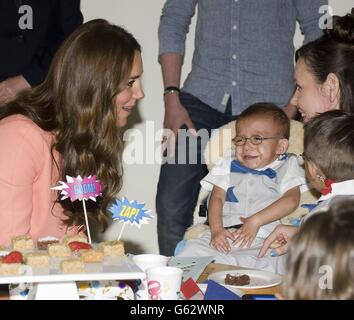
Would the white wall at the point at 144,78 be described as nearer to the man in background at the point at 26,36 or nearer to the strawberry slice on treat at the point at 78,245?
the man in background at the point at 26,36

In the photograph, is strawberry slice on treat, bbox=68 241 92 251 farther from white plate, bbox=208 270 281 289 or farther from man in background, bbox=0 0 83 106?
man in background, bbox=0 0 83 106

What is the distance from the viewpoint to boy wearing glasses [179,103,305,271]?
290 centimetres

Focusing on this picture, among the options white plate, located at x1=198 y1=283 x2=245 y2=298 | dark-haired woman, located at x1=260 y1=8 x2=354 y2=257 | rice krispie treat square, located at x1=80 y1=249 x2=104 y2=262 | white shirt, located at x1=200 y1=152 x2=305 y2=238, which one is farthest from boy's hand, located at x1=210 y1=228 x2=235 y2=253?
rice krispie treat square, located at x1=80 y1=249 x2=104 y2=262

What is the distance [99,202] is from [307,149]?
704mm

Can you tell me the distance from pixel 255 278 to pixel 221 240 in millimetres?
899

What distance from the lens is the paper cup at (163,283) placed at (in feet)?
4.98

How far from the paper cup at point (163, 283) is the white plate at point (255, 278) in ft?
1.10

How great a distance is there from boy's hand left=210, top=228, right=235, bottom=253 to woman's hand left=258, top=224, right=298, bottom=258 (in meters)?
0.24

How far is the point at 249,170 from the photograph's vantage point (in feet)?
10.0

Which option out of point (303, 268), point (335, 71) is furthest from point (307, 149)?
point (303, 268)

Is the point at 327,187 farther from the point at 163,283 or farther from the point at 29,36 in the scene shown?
the point at 29,36

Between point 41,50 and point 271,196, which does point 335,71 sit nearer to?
point 271,196

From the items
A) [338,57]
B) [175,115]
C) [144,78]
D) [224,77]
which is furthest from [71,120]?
[144,78]
